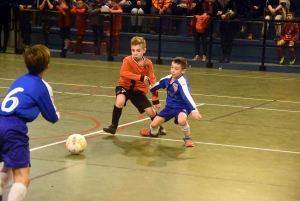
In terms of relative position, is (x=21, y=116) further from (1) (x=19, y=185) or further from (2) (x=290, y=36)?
(2) (x=290, y=36)

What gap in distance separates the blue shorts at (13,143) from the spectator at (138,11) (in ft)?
53.5

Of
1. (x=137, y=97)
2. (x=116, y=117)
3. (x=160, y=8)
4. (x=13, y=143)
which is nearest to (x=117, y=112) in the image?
(x=116, y=117)

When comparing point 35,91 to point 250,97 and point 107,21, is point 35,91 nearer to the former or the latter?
point 250,97

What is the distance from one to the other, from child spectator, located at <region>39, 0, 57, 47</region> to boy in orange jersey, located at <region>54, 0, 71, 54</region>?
32cm

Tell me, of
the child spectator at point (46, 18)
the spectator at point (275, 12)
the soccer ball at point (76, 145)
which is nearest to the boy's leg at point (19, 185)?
the soccer ball at point (76, 145)

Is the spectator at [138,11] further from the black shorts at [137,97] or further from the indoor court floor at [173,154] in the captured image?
the black shorts at [137,97]

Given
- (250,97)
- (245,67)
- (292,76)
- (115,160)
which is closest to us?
(115,160)

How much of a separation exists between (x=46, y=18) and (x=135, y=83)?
13661mm

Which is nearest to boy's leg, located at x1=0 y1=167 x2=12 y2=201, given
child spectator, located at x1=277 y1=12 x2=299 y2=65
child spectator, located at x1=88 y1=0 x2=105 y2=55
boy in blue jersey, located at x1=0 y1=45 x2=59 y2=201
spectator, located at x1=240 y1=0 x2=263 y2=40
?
boy in blue jersey, located at x1=0 y1=45 x2=59 y2=201

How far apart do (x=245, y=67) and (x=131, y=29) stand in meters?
4.08

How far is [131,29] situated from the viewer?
70.6 ft

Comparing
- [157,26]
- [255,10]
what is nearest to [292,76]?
[255,10]

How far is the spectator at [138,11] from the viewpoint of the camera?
21312 mm

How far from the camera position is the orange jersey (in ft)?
29.9
